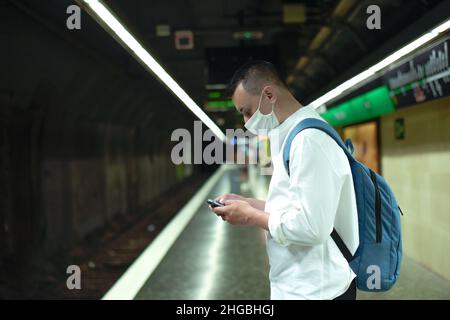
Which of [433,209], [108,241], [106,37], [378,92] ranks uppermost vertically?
[106,37]

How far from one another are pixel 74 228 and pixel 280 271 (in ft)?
27.4

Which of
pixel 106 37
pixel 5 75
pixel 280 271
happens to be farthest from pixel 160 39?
pixel 280 271

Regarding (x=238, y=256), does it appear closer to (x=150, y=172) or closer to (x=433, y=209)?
(x=433, y=209)

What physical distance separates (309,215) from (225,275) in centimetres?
456

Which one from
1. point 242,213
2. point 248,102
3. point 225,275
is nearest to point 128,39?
point 248,102

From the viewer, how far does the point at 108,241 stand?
35.3 feet

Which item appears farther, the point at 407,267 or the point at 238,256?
the point at 238,256

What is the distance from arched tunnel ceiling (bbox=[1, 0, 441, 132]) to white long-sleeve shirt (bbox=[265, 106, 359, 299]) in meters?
3.09

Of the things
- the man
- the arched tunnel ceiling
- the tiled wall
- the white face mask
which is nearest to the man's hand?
the man

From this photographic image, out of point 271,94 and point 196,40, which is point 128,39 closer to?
point 271,94

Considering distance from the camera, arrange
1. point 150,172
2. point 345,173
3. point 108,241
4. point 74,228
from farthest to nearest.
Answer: point 150,172, point 108,241, point 74,228, point 345,173

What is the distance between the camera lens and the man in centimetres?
144

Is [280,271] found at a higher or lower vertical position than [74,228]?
higher

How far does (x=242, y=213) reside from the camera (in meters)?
1.65
